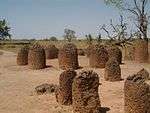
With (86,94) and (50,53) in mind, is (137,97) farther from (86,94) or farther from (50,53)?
(50,53)

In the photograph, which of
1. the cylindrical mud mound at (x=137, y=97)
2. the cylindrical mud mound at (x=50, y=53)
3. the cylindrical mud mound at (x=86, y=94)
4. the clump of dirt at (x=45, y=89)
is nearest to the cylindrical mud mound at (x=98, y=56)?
the cylindrical mud mound at (x=50, y=53)

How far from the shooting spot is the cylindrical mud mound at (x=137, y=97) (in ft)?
36.5

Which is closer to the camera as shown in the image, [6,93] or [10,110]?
[10,110]

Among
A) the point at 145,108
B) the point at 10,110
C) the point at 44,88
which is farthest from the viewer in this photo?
the point at 44,88

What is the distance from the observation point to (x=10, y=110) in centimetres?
1354

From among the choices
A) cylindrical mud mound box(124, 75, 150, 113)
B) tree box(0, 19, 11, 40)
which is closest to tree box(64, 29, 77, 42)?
tree box(0, 19, 11, 40)

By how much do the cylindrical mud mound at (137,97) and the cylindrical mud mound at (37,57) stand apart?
1248 cm

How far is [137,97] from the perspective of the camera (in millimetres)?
11195

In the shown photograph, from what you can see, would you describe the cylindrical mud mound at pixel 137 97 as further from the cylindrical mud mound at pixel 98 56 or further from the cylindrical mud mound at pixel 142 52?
the cylindrical mud mound at pixel 142 52

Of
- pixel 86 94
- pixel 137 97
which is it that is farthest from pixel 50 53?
pixel 137 97

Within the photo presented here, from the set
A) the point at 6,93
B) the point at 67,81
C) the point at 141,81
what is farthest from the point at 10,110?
the point at 141,81

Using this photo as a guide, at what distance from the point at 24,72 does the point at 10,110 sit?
31.4ft

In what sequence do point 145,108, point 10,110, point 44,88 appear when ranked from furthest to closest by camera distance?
point 44,88, point 10,110, point 145,108

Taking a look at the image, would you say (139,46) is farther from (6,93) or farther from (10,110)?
(10,110)
